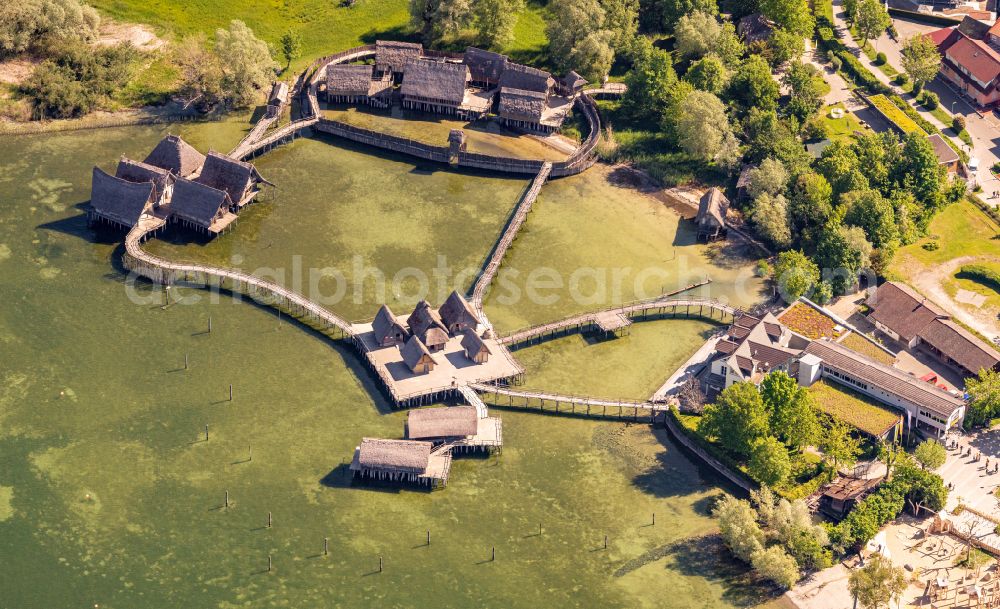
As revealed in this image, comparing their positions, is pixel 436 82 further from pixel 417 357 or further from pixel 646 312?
pixel 417 357

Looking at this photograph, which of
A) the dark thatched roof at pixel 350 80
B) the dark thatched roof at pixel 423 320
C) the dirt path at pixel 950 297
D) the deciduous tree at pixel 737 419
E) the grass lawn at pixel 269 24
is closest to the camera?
the deciduous tree at pixel 737 419

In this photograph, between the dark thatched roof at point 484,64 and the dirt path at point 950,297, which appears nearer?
the dirt path at point 950,297

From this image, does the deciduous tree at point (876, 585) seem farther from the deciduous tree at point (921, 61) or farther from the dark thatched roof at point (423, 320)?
the deciduous tree at point (921, 61)

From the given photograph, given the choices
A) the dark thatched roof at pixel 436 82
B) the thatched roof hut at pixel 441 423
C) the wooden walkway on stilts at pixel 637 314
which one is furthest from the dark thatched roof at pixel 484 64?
the thatched roof hut at pixel 441 423

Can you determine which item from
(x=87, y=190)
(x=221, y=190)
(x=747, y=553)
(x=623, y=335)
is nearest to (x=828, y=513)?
(x=747, y=553)

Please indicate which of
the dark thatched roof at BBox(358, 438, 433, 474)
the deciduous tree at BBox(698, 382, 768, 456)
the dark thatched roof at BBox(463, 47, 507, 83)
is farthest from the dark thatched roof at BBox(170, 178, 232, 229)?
the deciduous tree at BBox(698, 382, 768, 456)

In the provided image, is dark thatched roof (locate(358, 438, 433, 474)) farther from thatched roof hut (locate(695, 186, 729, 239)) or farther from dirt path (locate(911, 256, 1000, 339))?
dirt path (locate(911, 256, 1000, 339))

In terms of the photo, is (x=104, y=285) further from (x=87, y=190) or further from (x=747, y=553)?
(x=747, y=553)
